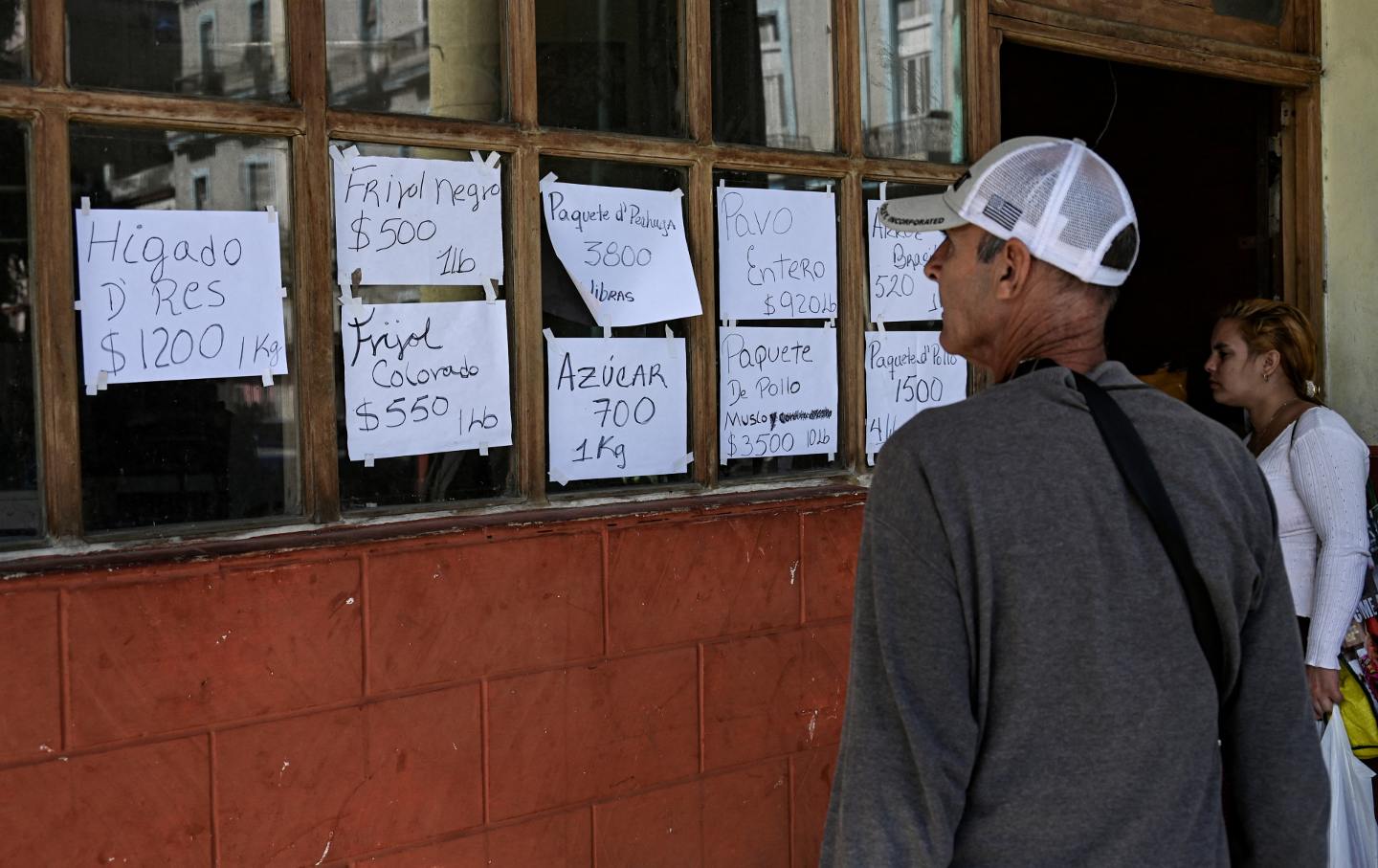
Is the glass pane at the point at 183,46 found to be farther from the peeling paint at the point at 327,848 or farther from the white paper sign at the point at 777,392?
the peeling paint at the point at 327,848

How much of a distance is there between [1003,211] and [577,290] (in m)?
1.68

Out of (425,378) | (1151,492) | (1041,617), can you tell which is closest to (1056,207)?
(1151,492)

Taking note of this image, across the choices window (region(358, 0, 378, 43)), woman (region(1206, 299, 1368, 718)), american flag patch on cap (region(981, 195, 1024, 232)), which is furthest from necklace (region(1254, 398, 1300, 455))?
window (region(358, 0, 378, 43))

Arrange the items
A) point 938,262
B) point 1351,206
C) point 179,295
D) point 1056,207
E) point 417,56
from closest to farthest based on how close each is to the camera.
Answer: point 1056,207 → point 938,262 → point 179,295 → point 417,56 → point 1351,206

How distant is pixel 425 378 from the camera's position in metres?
2.98

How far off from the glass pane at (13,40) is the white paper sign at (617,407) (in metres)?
1.25

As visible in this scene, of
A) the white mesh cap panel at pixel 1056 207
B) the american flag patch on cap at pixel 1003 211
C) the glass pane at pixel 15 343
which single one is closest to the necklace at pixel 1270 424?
the white mesh cap panel at pixel 1056 207

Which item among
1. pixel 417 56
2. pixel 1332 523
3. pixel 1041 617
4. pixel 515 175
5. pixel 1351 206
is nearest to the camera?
pixel 1041 617

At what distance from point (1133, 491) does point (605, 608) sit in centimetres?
180

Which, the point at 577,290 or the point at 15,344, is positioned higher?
the point at 577,290

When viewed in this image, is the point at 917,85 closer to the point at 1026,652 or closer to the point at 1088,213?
the point at 1088,213

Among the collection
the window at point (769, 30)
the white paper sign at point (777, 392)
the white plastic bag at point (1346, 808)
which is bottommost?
the white plastic bag at point (1346, 808)

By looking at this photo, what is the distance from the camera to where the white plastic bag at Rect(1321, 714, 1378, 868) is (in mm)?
3742

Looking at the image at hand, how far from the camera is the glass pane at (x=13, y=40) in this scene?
2504mm
